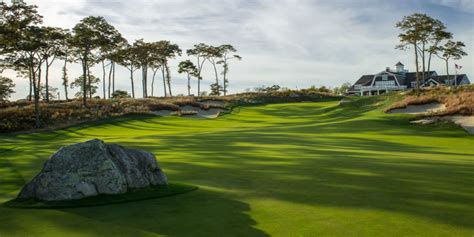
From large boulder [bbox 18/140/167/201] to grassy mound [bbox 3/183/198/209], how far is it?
14 centimetres

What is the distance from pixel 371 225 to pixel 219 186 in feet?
16.2

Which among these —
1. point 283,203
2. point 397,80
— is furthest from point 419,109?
point 397,80

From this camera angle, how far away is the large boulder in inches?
402

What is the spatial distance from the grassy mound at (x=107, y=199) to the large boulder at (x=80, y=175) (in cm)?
14

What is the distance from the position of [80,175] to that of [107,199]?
78 cm

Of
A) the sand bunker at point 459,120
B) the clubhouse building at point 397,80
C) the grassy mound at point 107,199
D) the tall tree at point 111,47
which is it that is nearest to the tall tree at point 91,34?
the tall tree at point 111,47

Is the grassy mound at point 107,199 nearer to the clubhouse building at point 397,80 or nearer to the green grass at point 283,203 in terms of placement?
the green grass at point 283,203

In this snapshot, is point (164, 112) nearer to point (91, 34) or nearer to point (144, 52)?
point (91, 34)

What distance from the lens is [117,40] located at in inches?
2672

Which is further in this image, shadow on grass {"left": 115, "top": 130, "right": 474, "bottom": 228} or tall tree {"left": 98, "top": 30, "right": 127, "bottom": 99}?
tall tree {"left": 98, "top": 30, "right": 127, "bottom": 99}

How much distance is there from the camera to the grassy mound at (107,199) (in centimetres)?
991

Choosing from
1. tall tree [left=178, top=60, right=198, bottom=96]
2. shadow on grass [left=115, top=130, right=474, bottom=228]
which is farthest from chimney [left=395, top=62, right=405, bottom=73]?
shadow on grass [left=115, top=130, right=474, bottom=228]

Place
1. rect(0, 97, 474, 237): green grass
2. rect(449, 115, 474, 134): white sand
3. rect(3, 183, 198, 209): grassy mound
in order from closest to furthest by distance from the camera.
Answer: rect(0, 97, 474, 237): green grass < rect(3, 183, 198, 209): grassy mound < rect(449, 115, 474, 134): white sand

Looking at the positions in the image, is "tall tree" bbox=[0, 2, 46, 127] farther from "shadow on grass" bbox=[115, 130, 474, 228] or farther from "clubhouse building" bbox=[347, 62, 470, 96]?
"clubhouse building" bbox=[347, 62, 470, 96]
